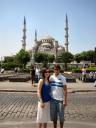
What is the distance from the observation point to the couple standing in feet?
29.2

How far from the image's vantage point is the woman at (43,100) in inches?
349

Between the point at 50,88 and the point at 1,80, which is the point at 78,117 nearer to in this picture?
the point at 50,88

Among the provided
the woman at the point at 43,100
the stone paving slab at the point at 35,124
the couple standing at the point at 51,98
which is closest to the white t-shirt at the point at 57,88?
the couple standing at the point at 51,98

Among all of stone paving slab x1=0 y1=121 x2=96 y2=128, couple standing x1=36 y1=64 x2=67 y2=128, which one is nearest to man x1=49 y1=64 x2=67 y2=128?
couple standing x1=36 y1=64 x2=67 y2=128

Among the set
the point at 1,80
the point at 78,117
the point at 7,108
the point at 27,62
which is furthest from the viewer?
the point at 27,62

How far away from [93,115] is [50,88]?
13.8 ft

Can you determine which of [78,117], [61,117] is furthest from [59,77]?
[78,117]

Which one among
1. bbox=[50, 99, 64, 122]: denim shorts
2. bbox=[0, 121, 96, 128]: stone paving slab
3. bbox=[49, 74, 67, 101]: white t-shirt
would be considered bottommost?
bbox=[0, 121, 96, 128]: stone paving slab

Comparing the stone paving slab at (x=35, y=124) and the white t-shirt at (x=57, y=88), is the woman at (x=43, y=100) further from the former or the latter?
Result: the stone paving slab at (x=35, y=124)

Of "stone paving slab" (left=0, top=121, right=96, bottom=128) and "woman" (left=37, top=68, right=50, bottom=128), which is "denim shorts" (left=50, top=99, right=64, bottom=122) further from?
"stone paving slab" (left=0, top=121, right=96, bottom=128)

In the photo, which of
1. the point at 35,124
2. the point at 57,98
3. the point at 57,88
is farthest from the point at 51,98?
A: the point at 35,124

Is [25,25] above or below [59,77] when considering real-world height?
above

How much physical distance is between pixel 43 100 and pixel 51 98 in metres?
0.29

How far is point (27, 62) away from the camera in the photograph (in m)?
160
